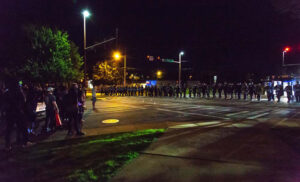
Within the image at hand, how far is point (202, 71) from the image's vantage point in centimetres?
7438

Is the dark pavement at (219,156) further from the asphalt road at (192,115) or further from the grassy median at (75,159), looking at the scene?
the asphalt road at (192,115)

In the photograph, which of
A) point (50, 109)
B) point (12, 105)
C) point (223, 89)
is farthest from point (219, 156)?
point (223, 89)

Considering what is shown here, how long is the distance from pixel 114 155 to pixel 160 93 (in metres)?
24.4

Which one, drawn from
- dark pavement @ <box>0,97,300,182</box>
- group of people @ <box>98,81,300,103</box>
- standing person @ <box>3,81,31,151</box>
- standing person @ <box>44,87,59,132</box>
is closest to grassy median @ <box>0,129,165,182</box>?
dark pavement @ <box>0,97,300,182</box>

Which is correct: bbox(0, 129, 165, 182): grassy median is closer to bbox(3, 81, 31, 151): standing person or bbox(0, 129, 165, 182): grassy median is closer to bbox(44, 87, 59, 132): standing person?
bbox(3, 81, 31, 151): standing person

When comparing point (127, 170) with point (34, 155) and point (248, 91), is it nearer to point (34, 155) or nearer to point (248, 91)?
point (34, 155)

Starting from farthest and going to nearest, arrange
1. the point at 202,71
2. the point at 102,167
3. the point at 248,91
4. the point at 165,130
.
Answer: the point at 202,71 < the point at 248,91 < the point at 165,130 < the point at 102,167

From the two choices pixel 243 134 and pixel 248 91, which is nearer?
pixel 243 134

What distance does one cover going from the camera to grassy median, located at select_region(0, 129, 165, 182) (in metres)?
3.94

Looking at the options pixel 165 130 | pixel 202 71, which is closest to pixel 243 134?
pixel 165 130

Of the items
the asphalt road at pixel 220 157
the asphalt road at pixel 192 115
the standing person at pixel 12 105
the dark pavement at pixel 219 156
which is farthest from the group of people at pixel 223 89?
the standing person at pixel 12 105

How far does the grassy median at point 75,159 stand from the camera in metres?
3.94

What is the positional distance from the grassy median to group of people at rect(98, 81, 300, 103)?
16.8 m

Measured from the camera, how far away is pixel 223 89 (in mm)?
25344
